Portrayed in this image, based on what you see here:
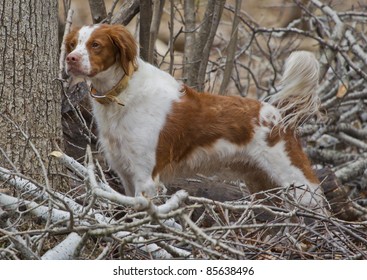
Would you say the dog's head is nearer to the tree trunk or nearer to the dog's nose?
the dog's nose

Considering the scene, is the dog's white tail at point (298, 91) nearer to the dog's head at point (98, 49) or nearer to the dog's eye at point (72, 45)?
the dog's head at point (98, 49)

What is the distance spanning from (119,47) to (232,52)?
184 cm

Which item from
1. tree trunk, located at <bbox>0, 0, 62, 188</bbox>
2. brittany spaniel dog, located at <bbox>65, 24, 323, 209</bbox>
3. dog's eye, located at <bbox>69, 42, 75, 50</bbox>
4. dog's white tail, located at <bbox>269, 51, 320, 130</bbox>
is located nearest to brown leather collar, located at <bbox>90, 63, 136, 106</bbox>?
brittany spaniel dog, located at <bbox>65, 24, 323, 209</bbox>

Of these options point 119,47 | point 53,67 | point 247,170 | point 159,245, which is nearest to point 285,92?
point 247,170

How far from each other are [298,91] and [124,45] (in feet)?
4.98

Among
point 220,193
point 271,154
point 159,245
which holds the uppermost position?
point 159,245

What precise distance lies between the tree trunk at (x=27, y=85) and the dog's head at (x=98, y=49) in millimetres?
296

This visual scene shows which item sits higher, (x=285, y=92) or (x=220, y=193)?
(x=285, y=92)

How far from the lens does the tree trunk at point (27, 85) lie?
15.9 ft

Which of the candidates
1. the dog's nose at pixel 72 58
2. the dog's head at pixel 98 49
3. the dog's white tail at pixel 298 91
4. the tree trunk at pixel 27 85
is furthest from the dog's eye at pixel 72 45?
the dog's white tail at pixel 298 91

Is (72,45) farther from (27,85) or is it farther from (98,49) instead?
(27,85)

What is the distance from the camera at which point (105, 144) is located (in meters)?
5.83

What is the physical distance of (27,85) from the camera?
4.91 m
